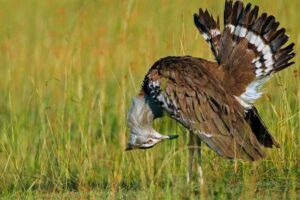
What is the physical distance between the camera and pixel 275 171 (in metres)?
6.83

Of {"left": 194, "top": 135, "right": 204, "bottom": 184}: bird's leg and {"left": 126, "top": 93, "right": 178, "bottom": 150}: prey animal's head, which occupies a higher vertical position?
{"left": 126, "top": 93, "right": 178, "bottom": 150}: prey animal's head

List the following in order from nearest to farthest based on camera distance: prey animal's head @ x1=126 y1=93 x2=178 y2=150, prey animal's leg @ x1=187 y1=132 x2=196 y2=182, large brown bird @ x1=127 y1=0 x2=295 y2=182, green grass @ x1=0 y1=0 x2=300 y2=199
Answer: green grass @ x1=0 y1=0 x2=300 y2=199, large brown bird @ x1=127 y1=0 x2=295 y2=182, prey animal's leg @ x1=187 y1=132 x2=196 y2=182, prey animal's head @ x1=126 y1=93 x2=178 y2=150

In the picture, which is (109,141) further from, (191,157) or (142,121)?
(191,157)

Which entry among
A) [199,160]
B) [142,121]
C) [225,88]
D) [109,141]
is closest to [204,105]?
[225,88]

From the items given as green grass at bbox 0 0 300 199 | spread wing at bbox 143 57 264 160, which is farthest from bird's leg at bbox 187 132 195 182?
spread wing at bbox 143 57 264 160

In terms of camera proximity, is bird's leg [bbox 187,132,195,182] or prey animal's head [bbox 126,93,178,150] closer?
bird's leg [bbox 187,132,195,182]

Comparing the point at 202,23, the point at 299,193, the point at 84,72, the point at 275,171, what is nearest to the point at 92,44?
the point at 84,72

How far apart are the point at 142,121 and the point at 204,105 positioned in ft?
2.23

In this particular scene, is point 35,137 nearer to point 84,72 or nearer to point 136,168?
point 136,168

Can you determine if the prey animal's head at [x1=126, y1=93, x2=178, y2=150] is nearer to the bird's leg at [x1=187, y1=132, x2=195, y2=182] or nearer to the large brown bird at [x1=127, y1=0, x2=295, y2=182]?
the large brown bird at [x1=127, y1=0, x2=295, y2=182]

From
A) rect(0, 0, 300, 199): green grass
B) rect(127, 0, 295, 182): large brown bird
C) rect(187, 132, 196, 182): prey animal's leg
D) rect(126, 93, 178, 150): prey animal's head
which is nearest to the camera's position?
rect(0, 0, 300, 199): green grass

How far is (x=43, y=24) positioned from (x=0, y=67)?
1047 millimetres

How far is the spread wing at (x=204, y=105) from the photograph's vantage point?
21.4 ft

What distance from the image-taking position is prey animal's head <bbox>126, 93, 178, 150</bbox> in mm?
7102
